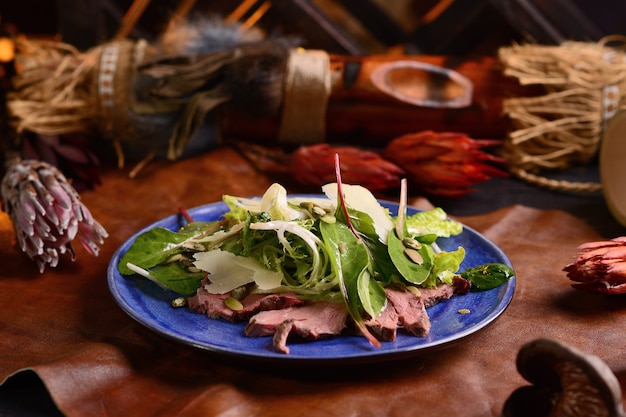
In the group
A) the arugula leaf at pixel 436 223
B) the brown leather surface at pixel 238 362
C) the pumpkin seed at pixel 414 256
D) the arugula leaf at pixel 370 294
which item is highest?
the pumpkin seed at pixel 414 256

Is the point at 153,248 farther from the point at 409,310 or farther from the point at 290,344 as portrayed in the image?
the point at 409,310

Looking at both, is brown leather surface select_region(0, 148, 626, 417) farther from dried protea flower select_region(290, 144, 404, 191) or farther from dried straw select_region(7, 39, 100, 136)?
dried straw select_region(7, 39, 100, 136)

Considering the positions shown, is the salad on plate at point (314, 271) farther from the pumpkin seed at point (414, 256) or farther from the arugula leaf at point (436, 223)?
the arugula leaf at point (436, 223)

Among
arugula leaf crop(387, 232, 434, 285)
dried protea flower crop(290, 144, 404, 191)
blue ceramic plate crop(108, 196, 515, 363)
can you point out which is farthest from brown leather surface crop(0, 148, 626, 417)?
dried protea flower crop(290, 144, 404, 191)

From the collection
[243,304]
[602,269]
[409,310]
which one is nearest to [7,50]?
[243,304]

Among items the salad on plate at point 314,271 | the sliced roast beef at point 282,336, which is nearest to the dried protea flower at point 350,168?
the salad on plate at point 314,271

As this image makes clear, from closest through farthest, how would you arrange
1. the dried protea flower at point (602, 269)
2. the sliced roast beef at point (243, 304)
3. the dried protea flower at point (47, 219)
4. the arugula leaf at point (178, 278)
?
the sliced roast beef at point (243, 304)
the arugula leaf at point (178, 278)
the dried protea flower at point (602, 269)
the dried protea flower at point (47, 219)

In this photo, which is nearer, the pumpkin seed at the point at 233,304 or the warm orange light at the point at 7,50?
the pumpkin seed at the point at 233,304

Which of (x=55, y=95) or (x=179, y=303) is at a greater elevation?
(x=55, y=95)
